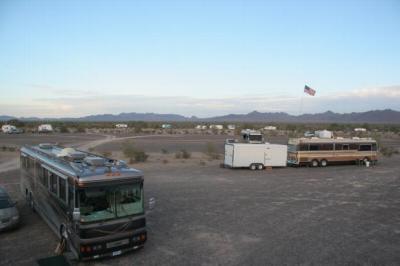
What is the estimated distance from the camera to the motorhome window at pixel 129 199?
9555 mm

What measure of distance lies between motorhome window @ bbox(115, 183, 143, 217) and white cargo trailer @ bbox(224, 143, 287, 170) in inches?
751

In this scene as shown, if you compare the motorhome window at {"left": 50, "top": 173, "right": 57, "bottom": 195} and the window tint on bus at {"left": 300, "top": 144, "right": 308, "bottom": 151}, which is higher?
the motorhome window at {"left": 50, "top": 173, "right": 57, "bottom": 195}

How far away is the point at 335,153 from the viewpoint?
32406mm

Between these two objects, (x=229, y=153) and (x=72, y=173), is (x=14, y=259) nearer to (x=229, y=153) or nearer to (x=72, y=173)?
(x=72, y=173)

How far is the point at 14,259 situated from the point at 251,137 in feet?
79.2

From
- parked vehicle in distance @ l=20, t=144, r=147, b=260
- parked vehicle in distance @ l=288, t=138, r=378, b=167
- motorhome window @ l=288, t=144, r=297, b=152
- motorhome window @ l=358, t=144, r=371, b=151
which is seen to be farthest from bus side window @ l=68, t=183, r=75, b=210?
motorhome window @ l=358, t=144, r=371, b=151

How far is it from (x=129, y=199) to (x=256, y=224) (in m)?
5.92

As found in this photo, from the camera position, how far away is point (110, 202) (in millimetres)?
9414

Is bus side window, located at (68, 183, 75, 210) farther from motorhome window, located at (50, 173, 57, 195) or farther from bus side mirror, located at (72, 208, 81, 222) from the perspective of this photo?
motorhome window, located at (50, 173, 57, 195)

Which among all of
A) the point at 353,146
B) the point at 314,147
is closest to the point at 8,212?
the point at 314,147

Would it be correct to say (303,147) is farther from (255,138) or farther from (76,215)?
(76,215)

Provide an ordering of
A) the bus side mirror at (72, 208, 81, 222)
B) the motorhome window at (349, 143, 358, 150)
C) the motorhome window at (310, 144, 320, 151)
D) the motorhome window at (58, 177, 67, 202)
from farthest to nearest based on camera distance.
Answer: the motorhome window at (349, 143, 358, 150) → the motorhome window at (310, 144, 320, 151) → the motorhome window at (58, 177, 67, 202) → the bus side mirror at (72, 208, 81, 222)

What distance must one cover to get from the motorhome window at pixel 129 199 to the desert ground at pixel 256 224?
1.46 m

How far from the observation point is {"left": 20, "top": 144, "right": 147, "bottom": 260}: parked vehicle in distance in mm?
9047
